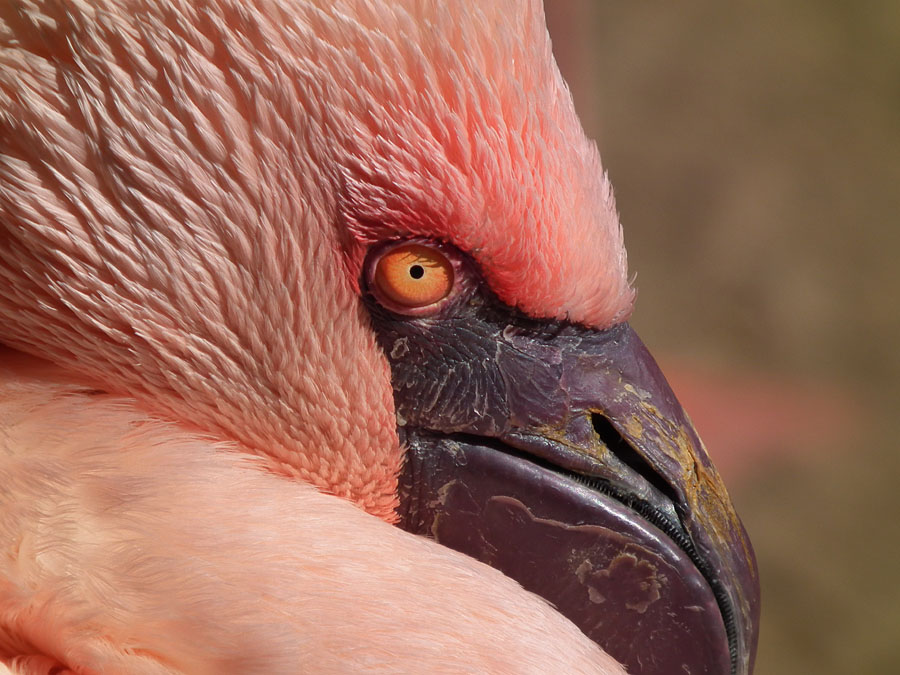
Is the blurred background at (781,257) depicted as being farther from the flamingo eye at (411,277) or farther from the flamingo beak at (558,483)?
the flamingo eye at (411,277)

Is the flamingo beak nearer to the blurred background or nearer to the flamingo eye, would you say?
the flamingo eye

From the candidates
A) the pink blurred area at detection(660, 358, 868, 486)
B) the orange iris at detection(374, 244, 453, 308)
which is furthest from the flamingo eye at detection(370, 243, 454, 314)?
the pink blurred area at detection(660, 358, 868, 486)

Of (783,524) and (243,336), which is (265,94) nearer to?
(243,336)

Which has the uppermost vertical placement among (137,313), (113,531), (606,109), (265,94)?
(606,109)

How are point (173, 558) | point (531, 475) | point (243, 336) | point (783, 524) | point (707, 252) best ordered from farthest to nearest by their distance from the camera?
point (707, 252) → point (783, 524) → point (531, 475) → point (243, 336) → point (173, 558)

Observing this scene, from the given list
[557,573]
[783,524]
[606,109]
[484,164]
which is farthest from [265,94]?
[606,109]

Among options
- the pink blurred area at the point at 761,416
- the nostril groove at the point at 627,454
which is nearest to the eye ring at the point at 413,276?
the nostril groove at the point at 627,454
